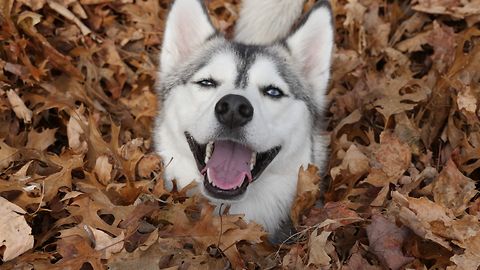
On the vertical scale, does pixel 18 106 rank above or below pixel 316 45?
below

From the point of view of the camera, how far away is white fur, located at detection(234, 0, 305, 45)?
13.7 ft

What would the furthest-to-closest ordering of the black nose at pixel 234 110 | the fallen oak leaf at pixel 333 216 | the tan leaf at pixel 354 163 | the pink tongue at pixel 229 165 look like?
the tan leaf at pixel 354 163
the pink tongue at pixel 229 165
the fallen oak leaf at pixel 333 216
the black nose at pixel 234 110

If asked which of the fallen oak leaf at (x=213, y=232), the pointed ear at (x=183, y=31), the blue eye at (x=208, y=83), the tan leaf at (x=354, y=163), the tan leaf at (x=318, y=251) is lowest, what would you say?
the tan leaf at (x=354, y=163)

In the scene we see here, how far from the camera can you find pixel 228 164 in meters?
2.93

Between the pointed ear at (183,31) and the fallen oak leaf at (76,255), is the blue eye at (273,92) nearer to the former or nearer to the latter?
the pointed ear at (183,31)

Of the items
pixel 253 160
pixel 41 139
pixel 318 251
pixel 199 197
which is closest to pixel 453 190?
pixel 318 251

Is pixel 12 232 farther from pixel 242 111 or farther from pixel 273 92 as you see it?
pixel 273 92

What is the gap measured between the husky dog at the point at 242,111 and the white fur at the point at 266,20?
592 mm

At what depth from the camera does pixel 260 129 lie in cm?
275

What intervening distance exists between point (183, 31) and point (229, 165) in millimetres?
1439

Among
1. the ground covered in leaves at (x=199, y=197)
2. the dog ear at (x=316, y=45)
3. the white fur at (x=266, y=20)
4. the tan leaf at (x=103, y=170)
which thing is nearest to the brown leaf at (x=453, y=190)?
the ground covered in leaves at (x=199, y=197)

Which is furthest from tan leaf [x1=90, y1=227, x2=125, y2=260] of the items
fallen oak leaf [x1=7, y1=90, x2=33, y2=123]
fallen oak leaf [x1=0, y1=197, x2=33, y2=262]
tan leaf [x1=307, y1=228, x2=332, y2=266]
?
fallen oak leaf [x1=7, y1=90, x2=33, y2=123]

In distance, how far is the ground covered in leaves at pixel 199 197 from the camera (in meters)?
2.52

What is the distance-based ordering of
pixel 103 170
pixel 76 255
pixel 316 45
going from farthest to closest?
pixel 316 45 → pixel 103 170 → pixel 76 255
